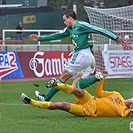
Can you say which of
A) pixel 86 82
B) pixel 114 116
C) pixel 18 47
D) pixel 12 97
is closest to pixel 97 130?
pixel 114 116

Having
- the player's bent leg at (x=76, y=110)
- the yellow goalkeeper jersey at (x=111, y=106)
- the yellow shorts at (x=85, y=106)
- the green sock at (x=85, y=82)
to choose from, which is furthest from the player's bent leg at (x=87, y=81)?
the player's bent leg at (x=76, y=110)

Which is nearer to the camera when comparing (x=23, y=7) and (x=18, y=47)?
(x=18, y=47)

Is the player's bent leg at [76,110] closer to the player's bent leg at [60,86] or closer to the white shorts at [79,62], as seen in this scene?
the player's bent leg at [60,86]

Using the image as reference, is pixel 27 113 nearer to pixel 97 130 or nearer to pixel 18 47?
pixel 97 130

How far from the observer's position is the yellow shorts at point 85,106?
1220cm

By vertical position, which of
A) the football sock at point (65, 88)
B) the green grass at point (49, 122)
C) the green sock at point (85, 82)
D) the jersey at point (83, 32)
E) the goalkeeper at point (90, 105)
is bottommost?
the green grass at point (49, 122)

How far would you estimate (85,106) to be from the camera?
40.2 feet

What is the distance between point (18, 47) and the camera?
34188mm

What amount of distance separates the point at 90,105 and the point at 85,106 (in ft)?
0.32

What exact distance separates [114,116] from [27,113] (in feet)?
6.11

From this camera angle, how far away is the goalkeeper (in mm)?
12094

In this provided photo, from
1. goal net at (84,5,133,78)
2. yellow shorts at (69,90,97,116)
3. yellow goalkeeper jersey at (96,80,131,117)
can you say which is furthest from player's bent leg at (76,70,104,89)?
goal net at (84,5,133,78)

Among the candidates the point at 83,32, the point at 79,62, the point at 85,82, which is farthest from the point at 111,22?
the point at 85,82

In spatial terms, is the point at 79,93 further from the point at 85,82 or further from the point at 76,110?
the point at 85,82
